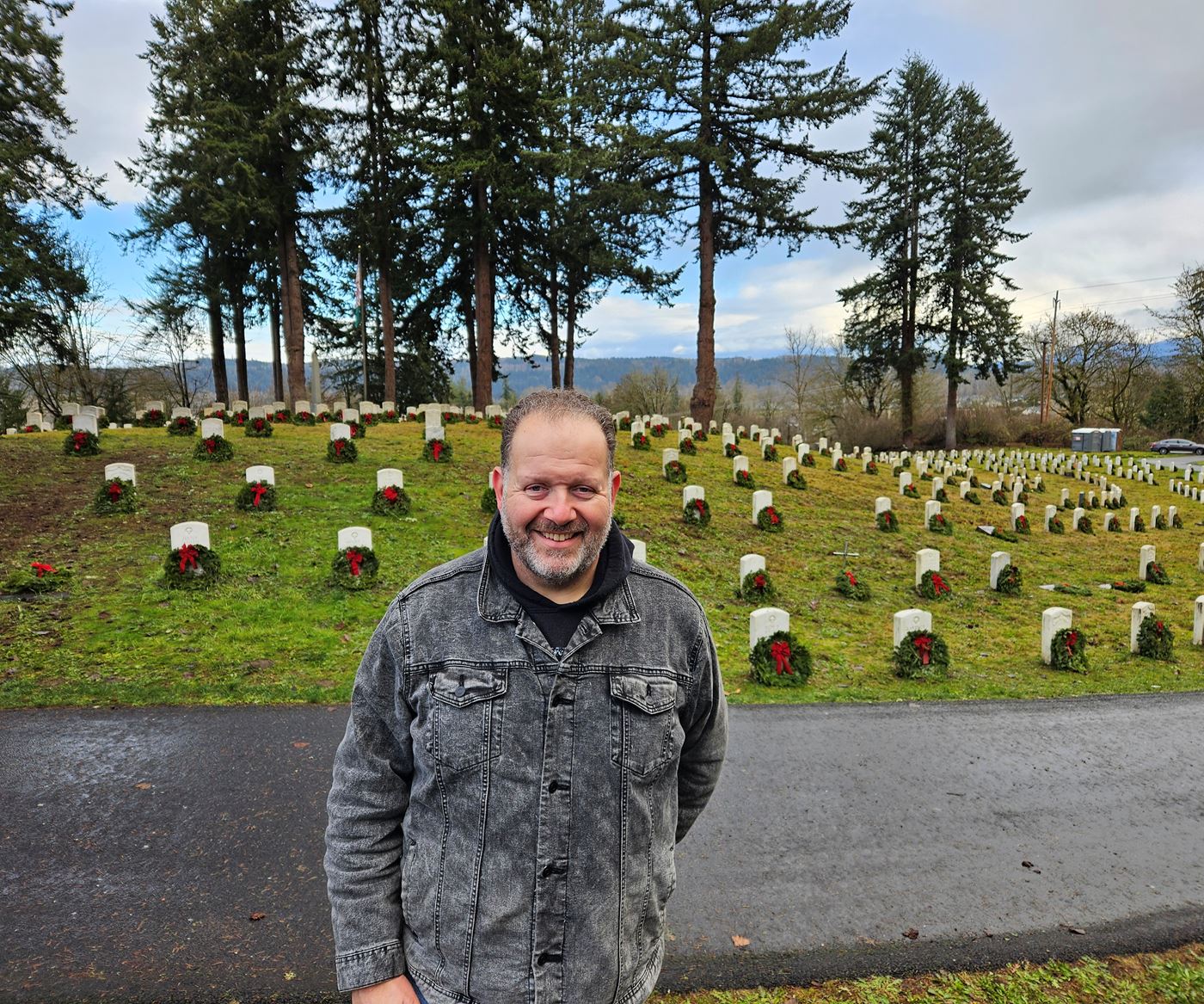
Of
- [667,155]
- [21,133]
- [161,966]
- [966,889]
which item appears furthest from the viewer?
[667,155]

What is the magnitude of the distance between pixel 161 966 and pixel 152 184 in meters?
26.1

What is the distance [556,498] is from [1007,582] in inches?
414

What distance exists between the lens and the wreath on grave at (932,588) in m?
9.59

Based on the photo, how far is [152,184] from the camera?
22047mm

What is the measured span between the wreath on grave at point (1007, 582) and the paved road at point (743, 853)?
531cm

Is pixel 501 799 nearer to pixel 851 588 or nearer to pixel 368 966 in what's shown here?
pixel 368 966

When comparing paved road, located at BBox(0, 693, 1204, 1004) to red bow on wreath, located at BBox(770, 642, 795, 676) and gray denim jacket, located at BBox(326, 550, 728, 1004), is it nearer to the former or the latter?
red bow on wreath, located at BBox(770, 642, 795, 676)

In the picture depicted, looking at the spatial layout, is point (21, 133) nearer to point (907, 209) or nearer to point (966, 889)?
point (966, 889)

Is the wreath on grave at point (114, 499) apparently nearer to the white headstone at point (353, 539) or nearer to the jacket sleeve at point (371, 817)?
the white headstone at point (353, 539)

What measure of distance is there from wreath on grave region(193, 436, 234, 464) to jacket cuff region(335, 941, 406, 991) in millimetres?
11415

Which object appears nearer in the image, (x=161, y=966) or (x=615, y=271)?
(x=161, y=966)

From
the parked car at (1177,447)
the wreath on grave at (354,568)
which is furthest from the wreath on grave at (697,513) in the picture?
the parked car at (1177,447)

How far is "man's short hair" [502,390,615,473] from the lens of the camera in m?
1.58

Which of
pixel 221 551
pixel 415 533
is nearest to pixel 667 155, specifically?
pixel 415 533
